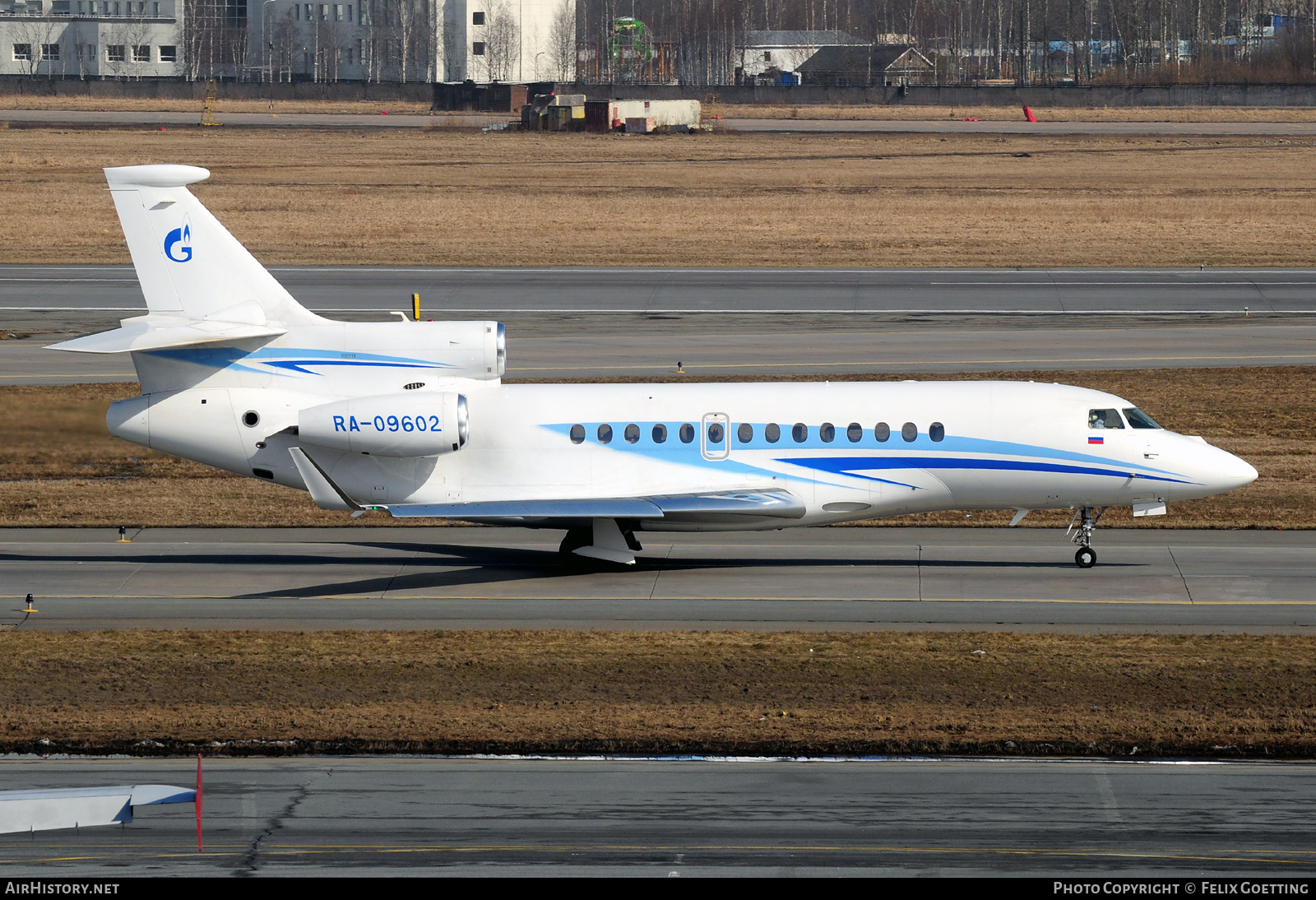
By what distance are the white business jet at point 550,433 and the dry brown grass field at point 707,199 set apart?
4043 centimetres

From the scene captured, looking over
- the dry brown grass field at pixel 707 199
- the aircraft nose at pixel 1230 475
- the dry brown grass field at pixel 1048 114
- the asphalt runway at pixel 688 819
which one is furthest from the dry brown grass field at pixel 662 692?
the dry brown grass field at pixel 1048 114

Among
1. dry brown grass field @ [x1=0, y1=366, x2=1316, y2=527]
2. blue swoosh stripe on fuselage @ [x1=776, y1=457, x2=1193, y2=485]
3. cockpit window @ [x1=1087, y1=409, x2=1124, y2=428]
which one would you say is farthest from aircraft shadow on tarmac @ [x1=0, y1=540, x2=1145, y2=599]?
cockpit window @ [x1=1087, y1=409, x2=1124, y2=428]

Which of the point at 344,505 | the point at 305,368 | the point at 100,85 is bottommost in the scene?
the point at 344,505

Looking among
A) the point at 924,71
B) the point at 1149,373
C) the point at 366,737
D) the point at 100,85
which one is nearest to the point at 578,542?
the point at 366,737

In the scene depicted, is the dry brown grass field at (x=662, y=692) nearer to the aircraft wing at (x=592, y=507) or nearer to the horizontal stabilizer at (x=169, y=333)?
the aircraft wing at (x=592, y=507)

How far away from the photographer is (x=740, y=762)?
19250 mm

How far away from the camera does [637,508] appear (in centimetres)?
2816

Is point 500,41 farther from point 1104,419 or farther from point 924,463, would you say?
point 1104,419

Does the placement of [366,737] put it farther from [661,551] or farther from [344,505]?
[661,551]

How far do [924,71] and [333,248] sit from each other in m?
137

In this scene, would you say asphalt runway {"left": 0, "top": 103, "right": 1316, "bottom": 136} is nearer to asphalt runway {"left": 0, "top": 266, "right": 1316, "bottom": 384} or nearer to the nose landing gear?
asphalt runway {"left": 0, "top": 266, "right": 1316, "bottom": 384}

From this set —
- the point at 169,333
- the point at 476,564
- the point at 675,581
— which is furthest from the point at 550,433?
the point at 169,333

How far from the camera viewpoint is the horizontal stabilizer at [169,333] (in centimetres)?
2735

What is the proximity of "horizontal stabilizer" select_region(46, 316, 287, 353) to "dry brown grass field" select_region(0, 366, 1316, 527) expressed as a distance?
1402 millimetres
